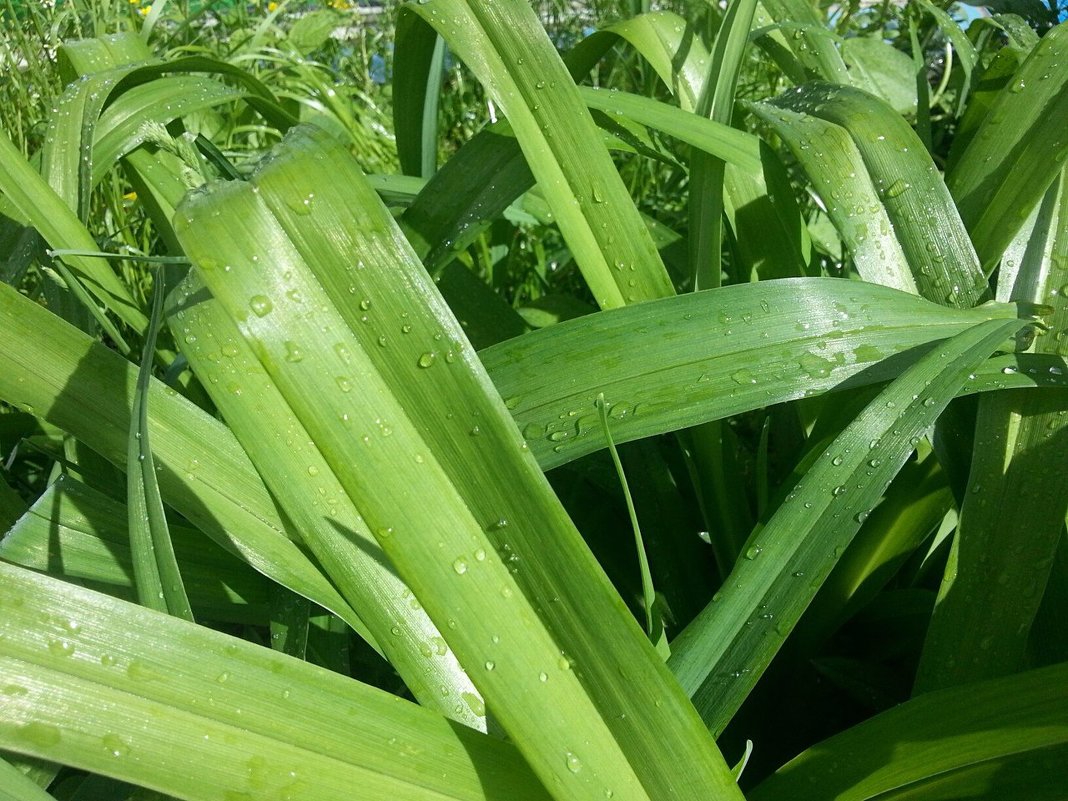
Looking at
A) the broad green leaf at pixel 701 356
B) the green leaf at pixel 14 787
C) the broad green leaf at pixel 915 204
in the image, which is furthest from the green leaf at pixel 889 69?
the green leaf at pixel 14 787

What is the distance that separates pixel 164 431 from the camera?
0.85 meters

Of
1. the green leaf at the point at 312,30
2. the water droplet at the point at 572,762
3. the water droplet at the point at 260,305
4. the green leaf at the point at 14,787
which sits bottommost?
the water droplet at the point at 572,762

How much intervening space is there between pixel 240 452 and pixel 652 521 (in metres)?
0.53

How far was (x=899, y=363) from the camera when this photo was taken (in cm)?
88

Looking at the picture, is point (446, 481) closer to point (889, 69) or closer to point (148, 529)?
point (148, 529)

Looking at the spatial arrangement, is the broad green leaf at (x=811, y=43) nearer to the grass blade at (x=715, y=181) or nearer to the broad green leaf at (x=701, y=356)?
the grass blade at (x=715, y=181)

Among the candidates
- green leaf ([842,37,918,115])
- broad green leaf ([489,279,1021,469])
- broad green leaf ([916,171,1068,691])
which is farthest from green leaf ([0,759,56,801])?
green leaf ([842,37,918,115])

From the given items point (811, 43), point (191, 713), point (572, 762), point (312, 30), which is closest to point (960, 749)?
point (572, 762)

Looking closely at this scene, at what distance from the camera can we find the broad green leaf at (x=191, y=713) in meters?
0.57

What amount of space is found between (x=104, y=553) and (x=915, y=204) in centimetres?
93

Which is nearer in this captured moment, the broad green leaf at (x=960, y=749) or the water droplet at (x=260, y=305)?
the water droplet at (x=260, y=305)

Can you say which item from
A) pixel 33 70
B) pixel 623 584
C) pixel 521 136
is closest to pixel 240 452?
pixel 521 136

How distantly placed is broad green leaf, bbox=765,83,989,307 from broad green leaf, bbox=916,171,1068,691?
133 mm

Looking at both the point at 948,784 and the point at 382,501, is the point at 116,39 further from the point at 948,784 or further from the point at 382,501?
the point at 948,784
